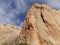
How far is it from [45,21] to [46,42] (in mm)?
5770

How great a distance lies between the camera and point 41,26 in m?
52.9

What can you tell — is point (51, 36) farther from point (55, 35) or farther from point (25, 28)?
point (25, 28)

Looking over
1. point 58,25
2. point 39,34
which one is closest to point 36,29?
point 39,34

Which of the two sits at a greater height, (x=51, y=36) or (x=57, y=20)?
(x=57, y=20)

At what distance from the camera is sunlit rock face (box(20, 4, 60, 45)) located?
51000 mm

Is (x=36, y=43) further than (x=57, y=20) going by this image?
No

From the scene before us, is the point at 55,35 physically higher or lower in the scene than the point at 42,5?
lower

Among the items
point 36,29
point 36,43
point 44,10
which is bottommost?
point 36,43

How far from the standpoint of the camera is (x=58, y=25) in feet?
178

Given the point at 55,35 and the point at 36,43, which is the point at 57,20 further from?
the point at 36,43

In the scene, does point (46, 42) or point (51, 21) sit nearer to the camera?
point (46, 42)

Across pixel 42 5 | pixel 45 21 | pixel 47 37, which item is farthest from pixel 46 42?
pixel 42 5

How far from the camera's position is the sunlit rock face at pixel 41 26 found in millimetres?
51000

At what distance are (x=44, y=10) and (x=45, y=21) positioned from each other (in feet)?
10.8
